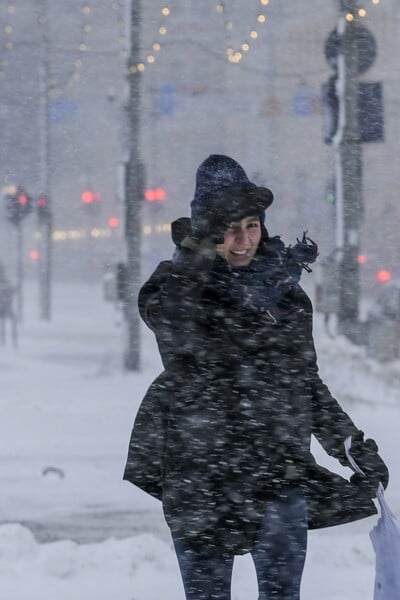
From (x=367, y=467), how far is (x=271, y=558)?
32cm

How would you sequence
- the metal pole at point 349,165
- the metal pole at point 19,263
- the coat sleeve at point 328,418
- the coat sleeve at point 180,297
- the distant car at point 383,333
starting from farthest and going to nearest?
the metal pole at point 19,263, the distant car at point 383,333, the metal pole at point 349,165, the coat sleeve at point 328,418, the coat sleeve at point 180,297

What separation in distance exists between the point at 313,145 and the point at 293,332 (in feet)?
136

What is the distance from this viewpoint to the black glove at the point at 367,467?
9.67 ft

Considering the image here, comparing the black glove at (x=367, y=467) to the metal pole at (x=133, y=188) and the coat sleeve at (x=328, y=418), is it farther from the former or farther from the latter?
the metal pole at (x=133, y=188)

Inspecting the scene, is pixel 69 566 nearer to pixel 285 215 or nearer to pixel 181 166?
pixel 285 215

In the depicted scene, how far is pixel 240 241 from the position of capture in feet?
9.56

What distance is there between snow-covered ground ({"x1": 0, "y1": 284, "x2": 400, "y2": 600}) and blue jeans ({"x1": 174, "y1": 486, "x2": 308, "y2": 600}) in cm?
163

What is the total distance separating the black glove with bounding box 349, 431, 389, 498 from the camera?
2947 millimetres

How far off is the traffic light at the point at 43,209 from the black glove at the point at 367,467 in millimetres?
15443

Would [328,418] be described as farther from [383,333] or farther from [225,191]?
[383,333]

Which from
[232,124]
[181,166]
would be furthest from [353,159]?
[181,166]

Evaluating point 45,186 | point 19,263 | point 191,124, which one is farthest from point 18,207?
point 191,124

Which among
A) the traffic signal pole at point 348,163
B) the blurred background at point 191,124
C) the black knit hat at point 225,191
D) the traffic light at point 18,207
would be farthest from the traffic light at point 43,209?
the black knit hat at point 225,191

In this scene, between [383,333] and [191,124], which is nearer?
[383,333]
